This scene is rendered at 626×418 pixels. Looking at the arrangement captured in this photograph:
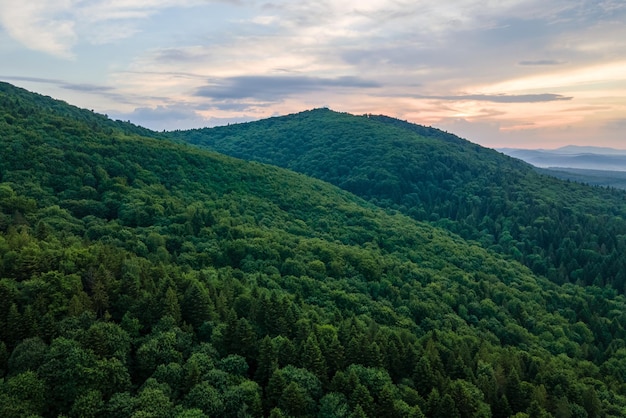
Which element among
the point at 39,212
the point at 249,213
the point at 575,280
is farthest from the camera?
the point at 575,280

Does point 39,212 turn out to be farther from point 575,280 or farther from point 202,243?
point 575,280

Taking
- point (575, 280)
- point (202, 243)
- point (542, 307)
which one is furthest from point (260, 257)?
point (575, 280)

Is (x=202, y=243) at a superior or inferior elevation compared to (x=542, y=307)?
superior

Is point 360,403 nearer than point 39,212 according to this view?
Yes

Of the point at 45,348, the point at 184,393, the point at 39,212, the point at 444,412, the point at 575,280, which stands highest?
the point at 39,212

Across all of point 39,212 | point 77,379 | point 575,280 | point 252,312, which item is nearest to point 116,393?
point 77,379

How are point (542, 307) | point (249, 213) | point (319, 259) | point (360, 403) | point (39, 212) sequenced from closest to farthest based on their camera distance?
point (360, 403) → point (39, 212) → point (319, 259) → point (542, 307) → point (249, 213)

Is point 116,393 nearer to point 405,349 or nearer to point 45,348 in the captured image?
point 45,348
